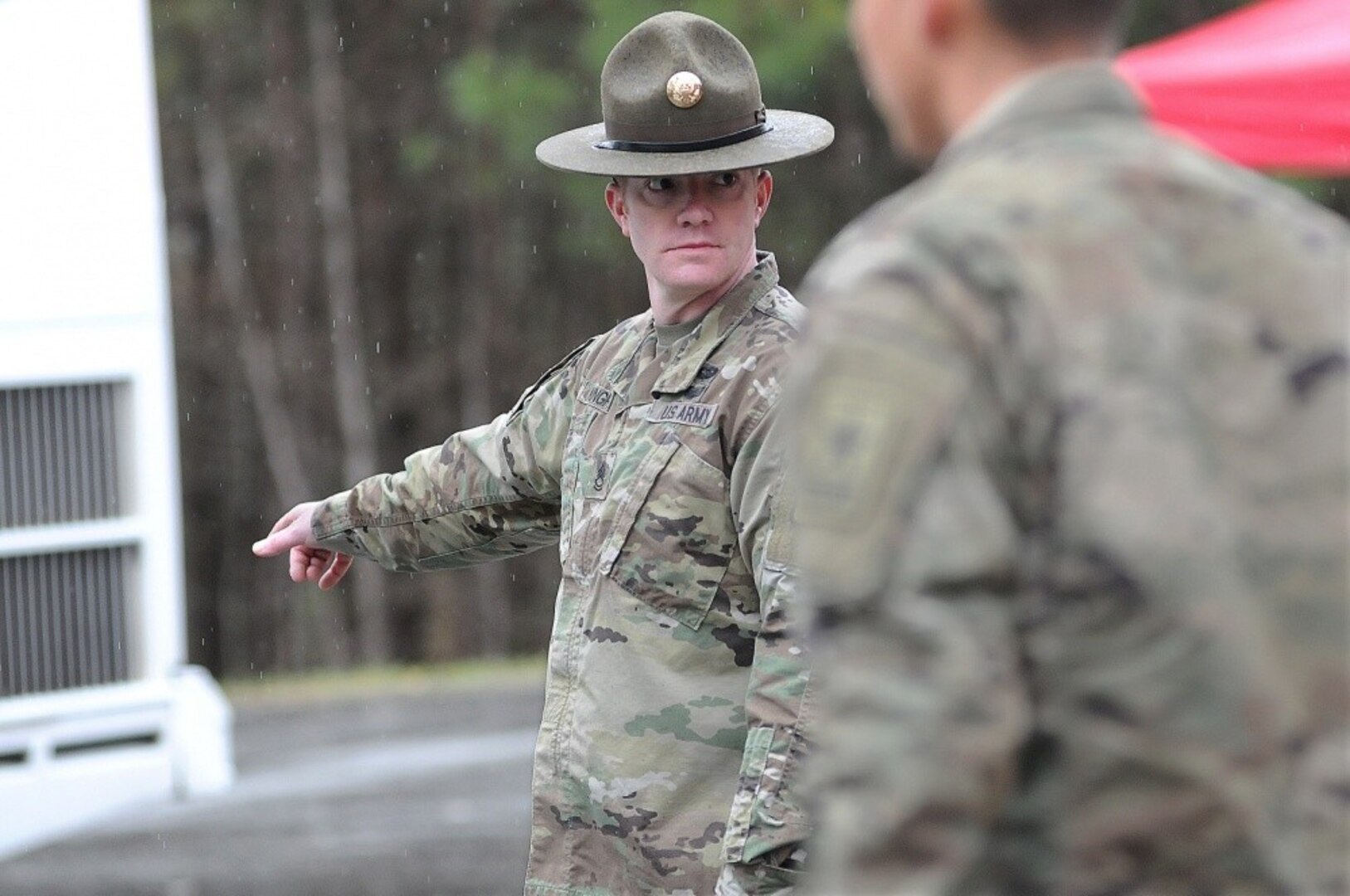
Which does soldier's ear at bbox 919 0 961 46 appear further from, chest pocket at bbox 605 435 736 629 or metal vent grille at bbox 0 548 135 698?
metal vent grille at bbox 0 548 135 698

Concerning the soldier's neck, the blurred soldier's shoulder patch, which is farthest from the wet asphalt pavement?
the blurred soldier's shoulder patch

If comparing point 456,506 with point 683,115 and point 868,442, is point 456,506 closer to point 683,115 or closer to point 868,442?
point 683,115

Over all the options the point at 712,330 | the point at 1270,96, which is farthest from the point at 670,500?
the point at 1270,96

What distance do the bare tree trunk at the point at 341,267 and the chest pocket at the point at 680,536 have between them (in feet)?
56.5

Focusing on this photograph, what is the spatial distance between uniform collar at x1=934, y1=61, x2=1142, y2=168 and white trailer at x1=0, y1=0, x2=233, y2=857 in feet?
14.1

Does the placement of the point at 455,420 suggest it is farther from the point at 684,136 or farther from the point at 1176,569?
the point at 1176,569

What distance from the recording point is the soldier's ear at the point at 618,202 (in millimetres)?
2943

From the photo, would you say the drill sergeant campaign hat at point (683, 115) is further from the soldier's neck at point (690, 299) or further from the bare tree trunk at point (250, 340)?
the bare tree trunk at point (250, 340)

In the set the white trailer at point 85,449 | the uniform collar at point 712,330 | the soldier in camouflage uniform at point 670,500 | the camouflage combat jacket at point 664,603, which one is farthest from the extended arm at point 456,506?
the white trailer at point 85,449

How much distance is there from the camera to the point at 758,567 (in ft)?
8.15

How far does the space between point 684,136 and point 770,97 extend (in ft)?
33.8

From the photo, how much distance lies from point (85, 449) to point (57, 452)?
88mm

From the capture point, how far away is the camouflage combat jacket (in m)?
2.58

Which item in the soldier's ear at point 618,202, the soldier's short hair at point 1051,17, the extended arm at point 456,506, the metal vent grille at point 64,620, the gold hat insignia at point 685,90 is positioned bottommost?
the metal vent grille at point 64,620
